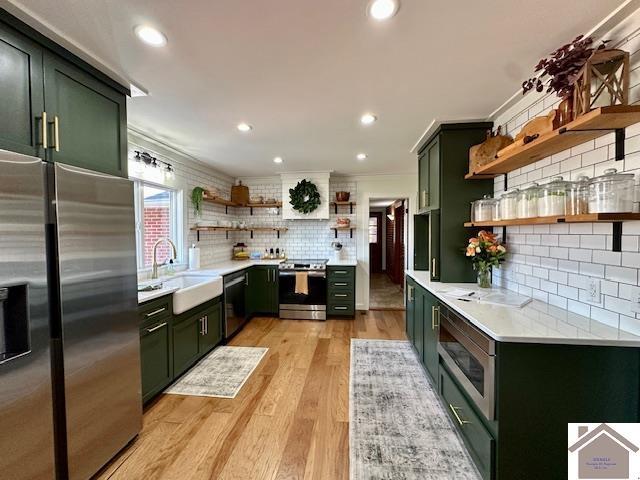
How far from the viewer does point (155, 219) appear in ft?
11.2

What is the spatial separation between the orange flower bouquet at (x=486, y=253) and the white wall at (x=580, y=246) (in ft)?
0.47

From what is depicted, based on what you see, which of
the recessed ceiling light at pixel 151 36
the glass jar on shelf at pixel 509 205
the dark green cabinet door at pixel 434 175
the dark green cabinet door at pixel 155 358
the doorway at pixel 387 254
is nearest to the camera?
the recessed ceiling light at pixel 151 36

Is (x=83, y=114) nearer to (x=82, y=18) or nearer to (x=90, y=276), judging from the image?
(x=82, y=18)

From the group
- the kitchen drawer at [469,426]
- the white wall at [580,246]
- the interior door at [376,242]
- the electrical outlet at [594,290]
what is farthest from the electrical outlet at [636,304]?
the interior door at [376,242]

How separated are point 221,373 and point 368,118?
9.33ft

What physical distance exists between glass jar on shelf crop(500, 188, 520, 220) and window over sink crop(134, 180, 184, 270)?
136 inches

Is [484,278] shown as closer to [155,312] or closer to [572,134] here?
[572,134]

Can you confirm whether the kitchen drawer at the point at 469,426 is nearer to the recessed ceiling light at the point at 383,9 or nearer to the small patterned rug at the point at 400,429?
the small patterned rug at the point at 400,429

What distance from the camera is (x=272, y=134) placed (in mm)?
3000

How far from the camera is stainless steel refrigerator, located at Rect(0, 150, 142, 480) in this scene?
123 centimetres

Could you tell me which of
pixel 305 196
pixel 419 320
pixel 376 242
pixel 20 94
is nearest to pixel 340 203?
pixel 305 196

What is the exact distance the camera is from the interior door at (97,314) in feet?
4.79

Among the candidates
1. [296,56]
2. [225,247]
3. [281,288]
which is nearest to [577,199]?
[296,56]

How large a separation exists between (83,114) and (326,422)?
2.60m
